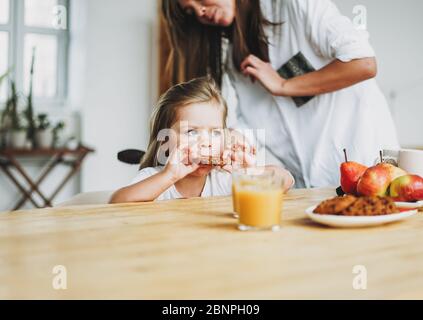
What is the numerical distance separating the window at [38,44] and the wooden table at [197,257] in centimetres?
310

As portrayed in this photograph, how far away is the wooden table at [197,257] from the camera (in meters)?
0.54

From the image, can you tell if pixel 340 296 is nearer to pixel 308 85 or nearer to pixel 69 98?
pixel 308 85

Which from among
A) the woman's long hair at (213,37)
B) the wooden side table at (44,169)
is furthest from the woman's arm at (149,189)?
the wooden side table at (44,169)

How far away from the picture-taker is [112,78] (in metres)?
3.65

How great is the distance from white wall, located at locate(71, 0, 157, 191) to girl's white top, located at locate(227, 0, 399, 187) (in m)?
1.79

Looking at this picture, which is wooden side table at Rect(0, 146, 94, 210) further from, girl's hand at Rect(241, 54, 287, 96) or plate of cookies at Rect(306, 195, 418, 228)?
plate of cookies at Rect(306, 195, 418, 228)

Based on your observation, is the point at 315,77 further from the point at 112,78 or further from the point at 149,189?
the point at 112,78

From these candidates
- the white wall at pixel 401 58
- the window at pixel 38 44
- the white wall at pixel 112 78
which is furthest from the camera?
the white wall at pixel 401 58

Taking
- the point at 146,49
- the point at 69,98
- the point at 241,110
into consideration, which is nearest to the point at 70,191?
the point at 69,98

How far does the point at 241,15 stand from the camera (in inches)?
75.6

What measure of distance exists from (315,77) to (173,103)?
55 centimetres

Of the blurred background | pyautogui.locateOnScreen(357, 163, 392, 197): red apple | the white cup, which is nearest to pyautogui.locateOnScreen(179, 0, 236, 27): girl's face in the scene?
the white cup

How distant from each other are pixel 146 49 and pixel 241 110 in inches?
73.0

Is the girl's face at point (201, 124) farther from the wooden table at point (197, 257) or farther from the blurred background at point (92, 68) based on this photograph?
the blurred background at point (92, 68)
